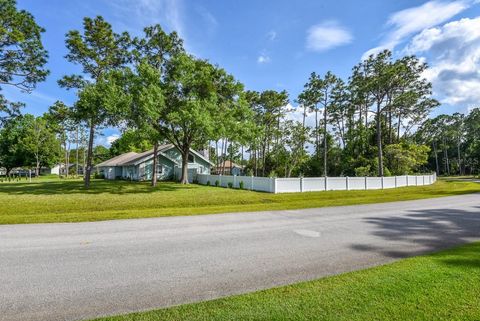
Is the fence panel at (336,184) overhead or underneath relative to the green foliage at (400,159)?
underneath

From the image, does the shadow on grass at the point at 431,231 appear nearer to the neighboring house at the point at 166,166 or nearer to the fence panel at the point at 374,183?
the fence panel at the point at 374,183

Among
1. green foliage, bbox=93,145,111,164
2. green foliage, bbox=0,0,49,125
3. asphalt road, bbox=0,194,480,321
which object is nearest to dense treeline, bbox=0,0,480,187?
green foliage, bbox=0,0,49,125

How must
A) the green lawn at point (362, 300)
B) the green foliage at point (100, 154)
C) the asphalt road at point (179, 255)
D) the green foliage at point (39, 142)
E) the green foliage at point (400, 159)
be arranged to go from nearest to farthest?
1. the green lawn at point (362, 300)
2. the asphalt road at point (179, 255)
3. the green foliage at point (400, 159)
4. the green foliage at point (39, 142)
5. the green foliage at point (100, 154)

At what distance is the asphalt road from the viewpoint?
3840 millimetres

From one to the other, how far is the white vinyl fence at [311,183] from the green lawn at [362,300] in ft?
51.5

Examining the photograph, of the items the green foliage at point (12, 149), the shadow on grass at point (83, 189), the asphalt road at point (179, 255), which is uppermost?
the green foliage at point (12, 149)

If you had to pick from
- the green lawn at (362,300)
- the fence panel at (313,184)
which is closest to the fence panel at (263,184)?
the fence panel at (313,184)

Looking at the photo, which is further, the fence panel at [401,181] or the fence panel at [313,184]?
the fence panel at [401,181]

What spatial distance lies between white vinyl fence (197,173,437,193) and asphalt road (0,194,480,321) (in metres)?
10.3

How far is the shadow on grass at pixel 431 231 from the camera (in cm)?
590

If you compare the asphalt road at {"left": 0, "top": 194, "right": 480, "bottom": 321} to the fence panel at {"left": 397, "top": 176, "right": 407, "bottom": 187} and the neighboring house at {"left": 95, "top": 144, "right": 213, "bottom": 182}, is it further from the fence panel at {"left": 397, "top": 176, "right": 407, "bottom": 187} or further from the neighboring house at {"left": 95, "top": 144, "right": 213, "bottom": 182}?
the neighboring house at {"left": 95, "top": 144, "right": 213, "bottom": 182}

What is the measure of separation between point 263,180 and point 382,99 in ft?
68.8

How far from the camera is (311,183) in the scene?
21.2 meters

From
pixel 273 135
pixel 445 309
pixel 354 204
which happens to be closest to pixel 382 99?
pixel 273 135
